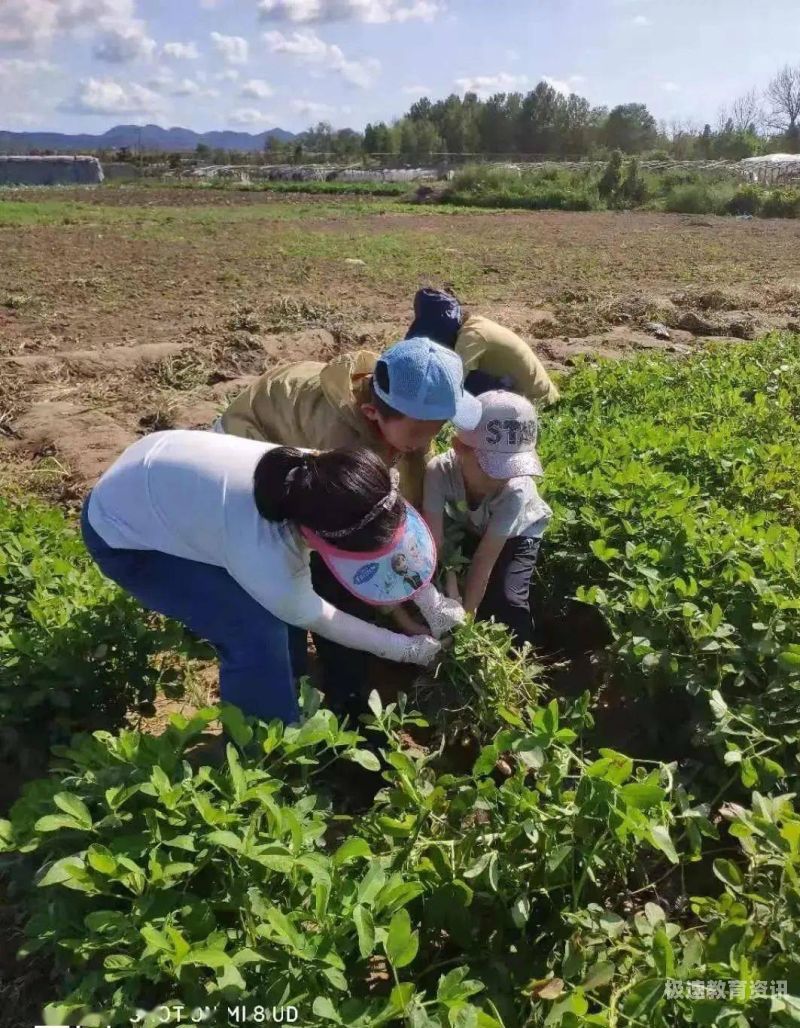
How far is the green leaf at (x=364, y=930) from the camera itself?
4.46 feet

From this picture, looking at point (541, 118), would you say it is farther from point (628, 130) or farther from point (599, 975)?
point (599, 975)

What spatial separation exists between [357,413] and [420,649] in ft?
2.66

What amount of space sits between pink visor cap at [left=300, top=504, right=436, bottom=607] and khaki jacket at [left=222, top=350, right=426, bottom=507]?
0.71m

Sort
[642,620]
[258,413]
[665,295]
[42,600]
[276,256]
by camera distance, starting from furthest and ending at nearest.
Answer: [276,256]
[665,295]
[258,413]
[42,600]
[642,620]

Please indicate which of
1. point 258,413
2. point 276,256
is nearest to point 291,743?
point 258,413

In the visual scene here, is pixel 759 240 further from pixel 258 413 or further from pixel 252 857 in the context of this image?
pixel 252 857

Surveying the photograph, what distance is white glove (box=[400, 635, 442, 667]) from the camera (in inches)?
98.4

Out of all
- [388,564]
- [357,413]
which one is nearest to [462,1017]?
[388,564]

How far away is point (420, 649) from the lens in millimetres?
2508

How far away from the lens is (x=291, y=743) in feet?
5.88

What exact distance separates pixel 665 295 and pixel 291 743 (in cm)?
1166

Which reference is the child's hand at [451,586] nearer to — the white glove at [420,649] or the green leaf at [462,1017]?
the white glove at [420,649]

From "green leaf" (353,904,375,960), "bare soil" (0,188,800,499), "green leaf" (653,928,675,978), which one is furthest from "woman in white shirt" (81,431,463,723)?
"bare soil" (0,188,800,499)

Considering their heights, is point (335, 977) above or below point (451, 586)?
above
